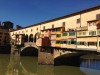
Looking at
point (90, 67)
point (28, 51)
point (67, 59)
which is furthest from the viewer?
point (28, 51)

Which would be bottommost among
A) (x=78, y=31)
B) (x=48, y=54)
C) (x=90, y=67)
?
(x=90, y=67)

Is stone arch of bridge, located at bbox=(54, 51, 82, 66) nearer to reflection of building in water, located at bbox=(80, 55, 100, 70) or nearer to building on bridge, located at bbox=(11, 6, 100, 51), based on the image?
reflection of building in water, located at bbox=(80, 55, 100, 70)

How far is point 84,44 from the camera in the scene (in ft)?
105

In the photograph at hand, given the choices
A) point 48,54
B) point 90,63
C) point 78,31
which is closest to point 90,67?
point 90,63

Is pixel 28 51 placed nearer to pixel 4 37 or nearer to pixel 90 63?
pixel 90 63

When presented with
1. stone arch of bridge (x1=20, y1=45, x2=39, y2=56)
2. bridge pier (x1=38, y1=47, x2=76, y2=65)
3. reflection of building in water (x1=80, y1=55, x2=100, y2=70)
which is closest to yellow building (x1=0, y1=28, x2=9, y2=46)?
stone arch of bridge (x1=20, y1=45, x2=39, y2=56)

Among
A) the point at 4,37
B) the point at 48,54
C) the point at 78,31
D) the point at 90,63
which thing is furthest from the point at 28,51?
the point at 78,31

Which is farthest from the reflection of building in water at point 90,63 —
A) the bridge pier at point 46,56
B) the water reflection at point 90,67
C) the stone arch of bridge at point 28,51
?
the stone arch of bridge at point 28,51

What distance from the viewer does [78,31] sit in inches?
1326

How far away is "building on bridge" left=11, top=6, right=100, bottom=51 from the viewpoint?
29.7m

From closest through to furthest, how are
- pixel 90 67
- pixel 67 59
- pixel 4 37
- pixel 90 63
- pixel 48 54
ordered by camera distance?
pixel 90 67
pixel 48 54
pixel 67 59
pixel 90 63
pixel 4 37

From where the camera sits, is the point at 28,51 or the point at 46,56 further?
the point at 28,51

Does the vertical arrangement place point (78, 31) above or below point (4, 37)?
below

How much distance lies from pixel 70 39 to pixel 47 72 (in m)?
7.71
